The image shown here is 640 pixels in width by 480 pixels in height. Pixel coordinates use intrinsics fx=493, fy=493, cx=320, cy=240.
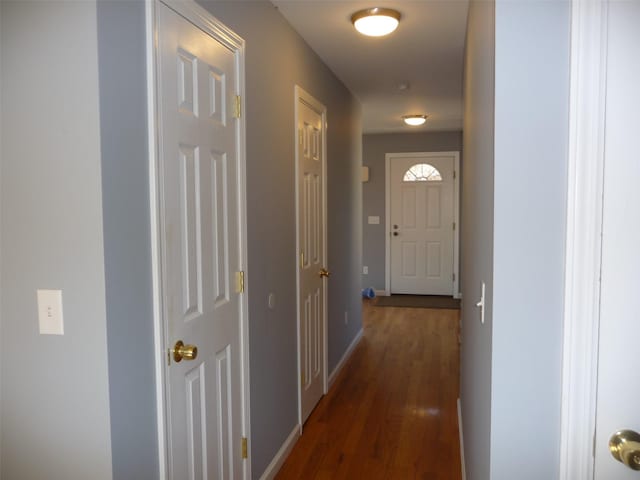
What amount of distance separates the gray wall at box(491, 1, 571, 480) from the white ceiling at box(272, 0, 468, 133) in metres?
1.65

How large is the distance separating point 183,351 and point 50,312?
49 cm

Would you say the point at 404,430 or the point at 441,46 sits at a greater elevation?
the point at 441,46

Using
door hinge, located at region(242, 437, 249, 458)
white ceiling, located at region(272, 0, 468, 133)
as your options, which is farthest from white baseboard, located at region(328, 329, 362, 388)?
white ceiling, located at region(272, 0, 468, 133)

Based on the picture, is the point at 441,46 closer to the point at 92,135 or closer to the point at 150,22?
the point at 150,22

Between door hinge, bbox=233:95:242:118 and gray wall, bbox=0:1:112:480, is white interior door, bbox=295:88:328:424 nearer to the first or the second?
door hinge, bbox=233:95:242:118

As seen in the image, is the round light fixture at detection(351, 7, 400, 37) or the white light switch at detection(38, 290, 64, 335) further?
the round light fixture at detection(351, 7, 400, 37)

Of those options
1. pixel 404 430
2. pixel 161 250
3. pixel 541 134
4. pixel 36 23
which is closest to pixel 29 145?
pixel 36 23

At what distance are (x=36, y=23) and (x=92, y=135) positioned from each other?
31cm

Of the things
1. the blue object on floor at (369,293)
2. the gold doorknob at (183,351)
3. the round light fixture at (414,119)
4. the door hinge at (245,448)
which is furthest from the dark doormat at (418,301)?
the gold doorknob at (183,351)

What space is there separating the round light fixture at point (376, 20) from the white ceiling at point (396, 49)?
0.04 m

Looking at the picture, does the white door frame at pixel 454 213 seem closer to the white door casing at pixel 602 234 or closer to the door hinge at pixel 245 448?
the door hinge at pixel 245 448

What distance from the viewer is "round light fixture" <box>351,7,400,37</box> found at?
261 centimetres

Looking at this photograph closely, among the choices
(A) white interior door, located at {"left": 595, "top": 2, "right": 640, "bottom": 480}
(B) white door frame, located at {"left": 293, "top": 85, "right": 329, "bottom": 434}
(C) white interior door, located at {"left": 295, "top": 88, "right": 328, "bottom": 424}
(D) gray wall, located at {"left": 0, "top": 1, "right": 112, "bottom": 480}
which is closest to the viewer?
(A) white interior door, located at {"left": 595, "top": 2, "right": 640, "bottom": 480}

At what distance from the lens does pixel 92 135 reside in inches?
47.6
